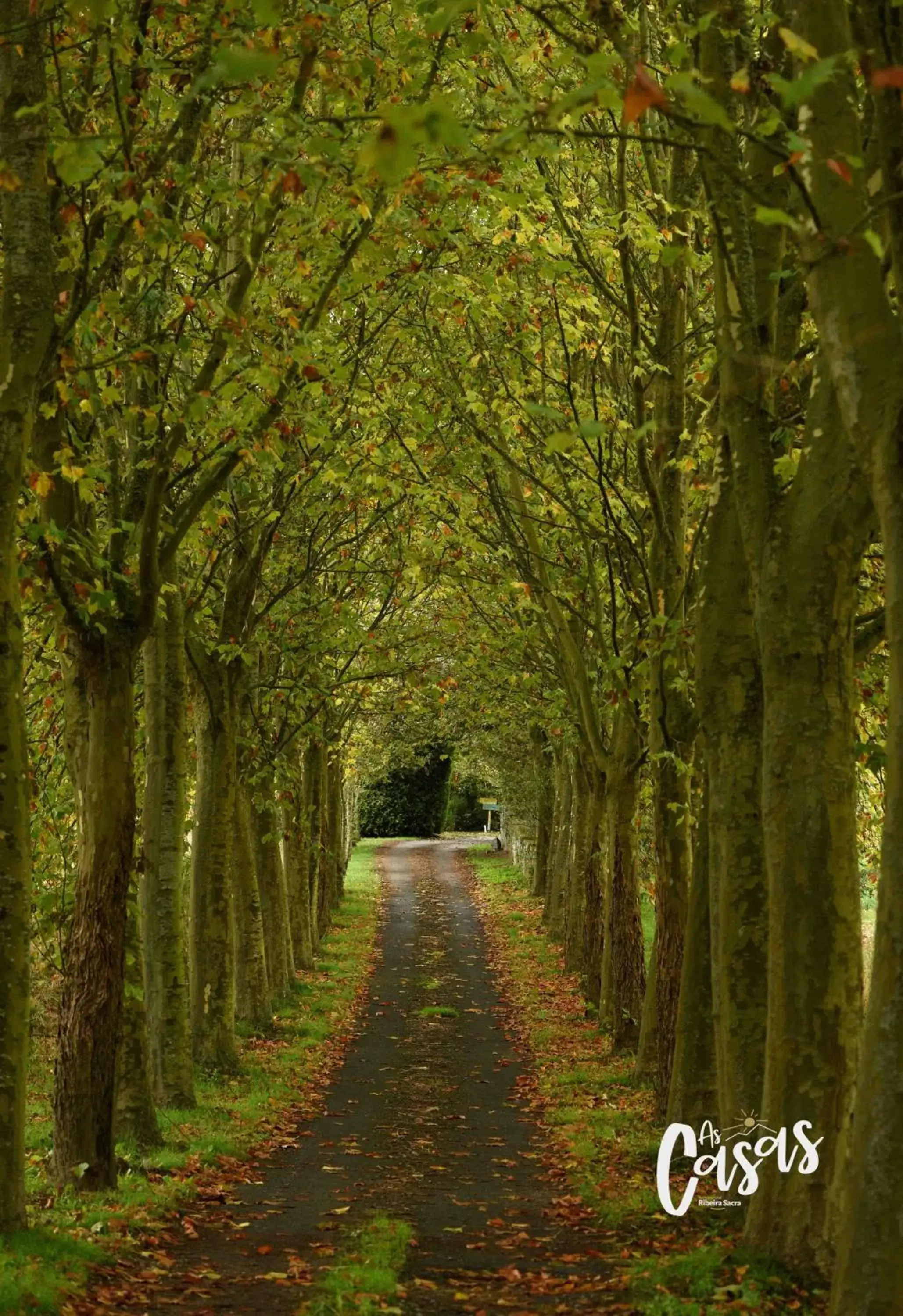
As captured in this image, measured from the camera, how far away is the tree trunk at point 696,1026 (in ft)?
31.7

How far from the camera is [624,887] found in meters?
18.8

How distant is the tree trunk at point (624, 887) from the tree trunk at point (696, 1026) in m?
8.29

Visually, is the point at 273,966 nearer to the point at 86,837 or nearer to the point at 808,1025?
the point at 86,837

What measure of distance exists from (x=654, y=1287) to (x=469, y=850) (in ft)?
199

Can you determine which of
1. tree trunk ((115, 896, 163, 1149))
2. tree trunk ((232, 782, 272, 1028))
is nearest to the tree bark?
tree trunk ((115, 896, 163, 1149))

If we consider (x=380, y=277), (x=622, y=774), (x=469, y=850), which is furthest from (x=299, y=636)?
(x=469, y=850)

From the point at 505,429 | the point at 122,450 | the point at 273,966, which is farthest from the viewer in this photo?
the point at 273,966

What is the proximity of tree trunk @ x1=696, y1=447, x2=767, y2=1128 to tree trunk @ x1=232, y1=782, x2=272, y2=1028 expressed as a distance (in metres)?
12.7

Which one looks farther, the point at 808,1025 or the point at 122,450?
the point at 122,450

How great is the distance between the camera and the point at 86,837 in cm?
1034

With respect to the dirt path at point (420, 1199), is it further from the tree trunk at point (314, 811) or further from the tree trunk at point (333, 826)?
the tree trunk at point (333, 826)

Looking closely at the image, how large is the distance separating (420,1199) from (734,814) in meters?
5.00

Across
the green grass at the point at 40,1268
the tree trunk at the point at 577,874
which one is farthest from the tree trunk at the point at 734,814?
the tree trunk at the point at 577,874

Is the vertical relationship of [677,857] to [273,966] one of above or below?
above
